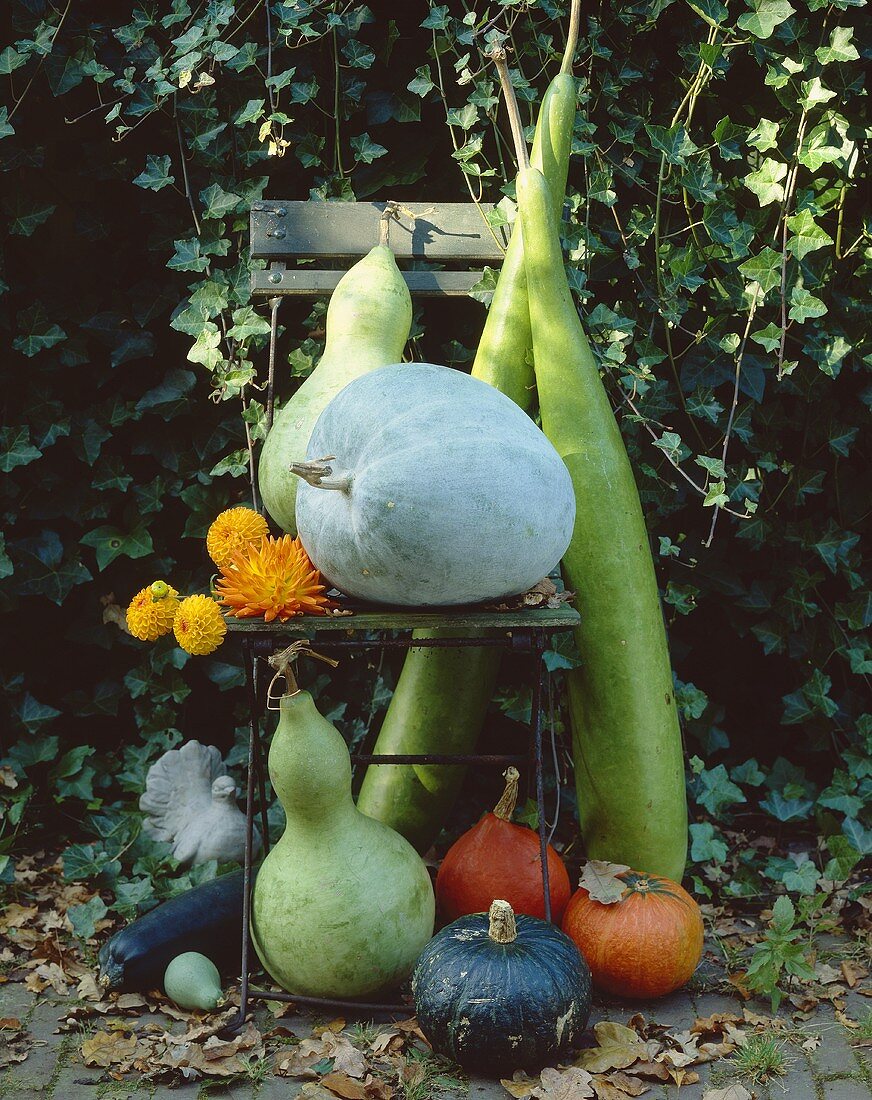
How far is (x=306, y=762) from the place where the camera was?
95.8 inches

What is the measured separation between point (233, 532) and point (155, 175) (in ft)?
3.91

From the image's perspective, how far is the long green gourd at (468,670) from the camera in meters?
2.95

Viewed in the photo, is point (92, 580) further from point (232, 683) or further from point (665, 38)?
point (665, 38)

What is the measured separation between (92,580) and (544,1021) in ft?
6.75

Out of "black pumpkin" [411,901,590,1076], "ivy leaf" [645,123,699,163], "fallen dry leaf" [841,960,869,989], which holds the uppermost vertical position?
"ivy leaf" [645,123,699,163]

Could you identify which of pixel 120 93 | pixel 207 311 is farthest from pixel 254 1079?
pixel 120 93

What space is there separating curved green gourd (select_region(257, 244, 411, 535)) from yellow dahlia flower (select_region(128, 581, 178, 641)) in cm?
35

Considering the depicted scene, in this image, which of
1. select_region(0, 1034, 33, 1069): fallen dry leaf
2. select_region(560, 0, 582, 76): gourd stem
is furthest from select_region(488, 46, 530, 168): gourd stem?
select_region(0, 1034, 33, 1069): fallen dry leaf

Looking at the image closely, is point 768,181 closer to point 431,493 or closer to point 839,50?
point 839,50

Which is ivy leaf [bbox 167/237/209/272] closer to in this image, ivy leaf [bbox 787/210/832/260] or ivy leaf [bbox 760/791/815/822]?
ivy leaf [bbox 787/210/832/260]

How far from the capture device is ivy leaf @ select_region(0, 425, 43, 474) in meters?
3.32

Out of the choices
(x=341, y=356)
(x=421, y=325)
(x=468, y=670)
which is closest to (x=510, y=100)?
(x=421, y=325)

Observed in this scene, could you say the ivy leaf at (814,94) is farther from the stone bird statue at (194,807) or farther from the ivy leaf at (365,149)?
the stone bird statue at (194,807)

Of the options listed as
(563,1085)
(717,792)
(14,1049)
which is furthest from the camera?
(717,792)
